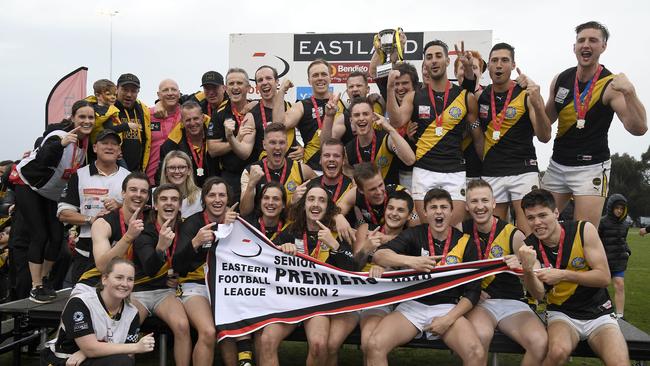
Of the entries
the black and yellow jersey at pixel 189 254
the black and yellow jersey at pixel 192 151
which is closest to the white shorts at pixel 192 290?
the black and yellow jersey at pixel 189 254

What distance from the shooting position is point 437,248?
14.6 feet

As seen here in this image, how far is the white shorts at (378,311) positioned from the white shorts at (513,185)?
156cm

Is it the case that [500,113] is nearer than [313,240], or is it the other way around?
[313,240]

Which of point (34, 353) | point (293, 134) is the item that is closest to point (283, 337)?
point (293, 134)

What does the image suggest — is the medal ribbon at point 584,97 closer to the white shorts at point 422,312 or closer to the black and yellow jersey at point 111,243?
the white shorts at point 422,312

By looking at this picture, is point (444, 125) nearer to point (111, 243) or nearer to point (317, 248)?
point (317, 248)

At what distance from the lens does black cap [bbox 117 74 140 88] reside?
6.13 meters

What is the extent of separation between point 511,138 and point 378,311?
210cm

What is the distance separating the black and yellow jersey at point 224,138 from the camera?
587 cm

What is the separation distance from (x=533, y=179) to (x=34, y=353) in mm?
5379

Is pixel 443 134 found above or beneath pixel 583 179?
above

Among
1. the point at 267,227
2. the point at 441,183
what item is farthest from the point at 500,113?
the point at 267,227

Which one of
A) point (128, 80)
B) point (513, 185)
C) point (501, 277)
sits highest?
point (128, 80)

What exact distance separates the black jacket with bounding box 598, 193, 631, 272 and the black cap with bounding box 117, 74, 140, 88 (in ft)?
20.7
